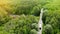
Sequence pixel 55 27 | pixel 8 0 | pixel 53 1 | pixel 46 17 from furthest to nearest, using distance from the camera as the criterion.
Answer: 1. pixel 53 1
2. pixel 8 0
3. pixel 46 17
4. pixel 55 27

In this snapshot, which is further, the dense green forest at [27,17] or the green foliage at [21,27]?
the dense green forest at [27,17]

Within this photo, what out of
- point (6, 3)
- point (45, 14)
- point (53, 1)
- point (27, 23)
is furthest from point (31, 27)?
point (53, 1)

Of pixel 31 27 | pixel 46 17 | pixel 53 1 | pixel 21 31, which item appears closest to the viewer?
pixel 21 31

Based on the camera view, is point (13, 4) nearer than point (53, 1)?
Yes

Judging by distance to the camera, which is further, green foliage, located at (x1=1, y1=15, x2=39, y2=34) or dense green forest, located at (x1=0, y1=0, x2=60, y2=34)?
dense green forest, located at (x1=0, y1=0, x2=60, y2=34)

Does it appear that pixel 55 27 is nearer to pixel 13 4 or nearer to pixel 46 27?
pixel 46 27

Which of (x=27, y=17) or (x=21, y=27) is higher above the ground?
(x=27, y=17)

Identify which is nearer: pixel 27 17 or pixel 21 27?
pixel 21 27

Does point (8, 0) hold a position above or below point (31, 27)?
above
